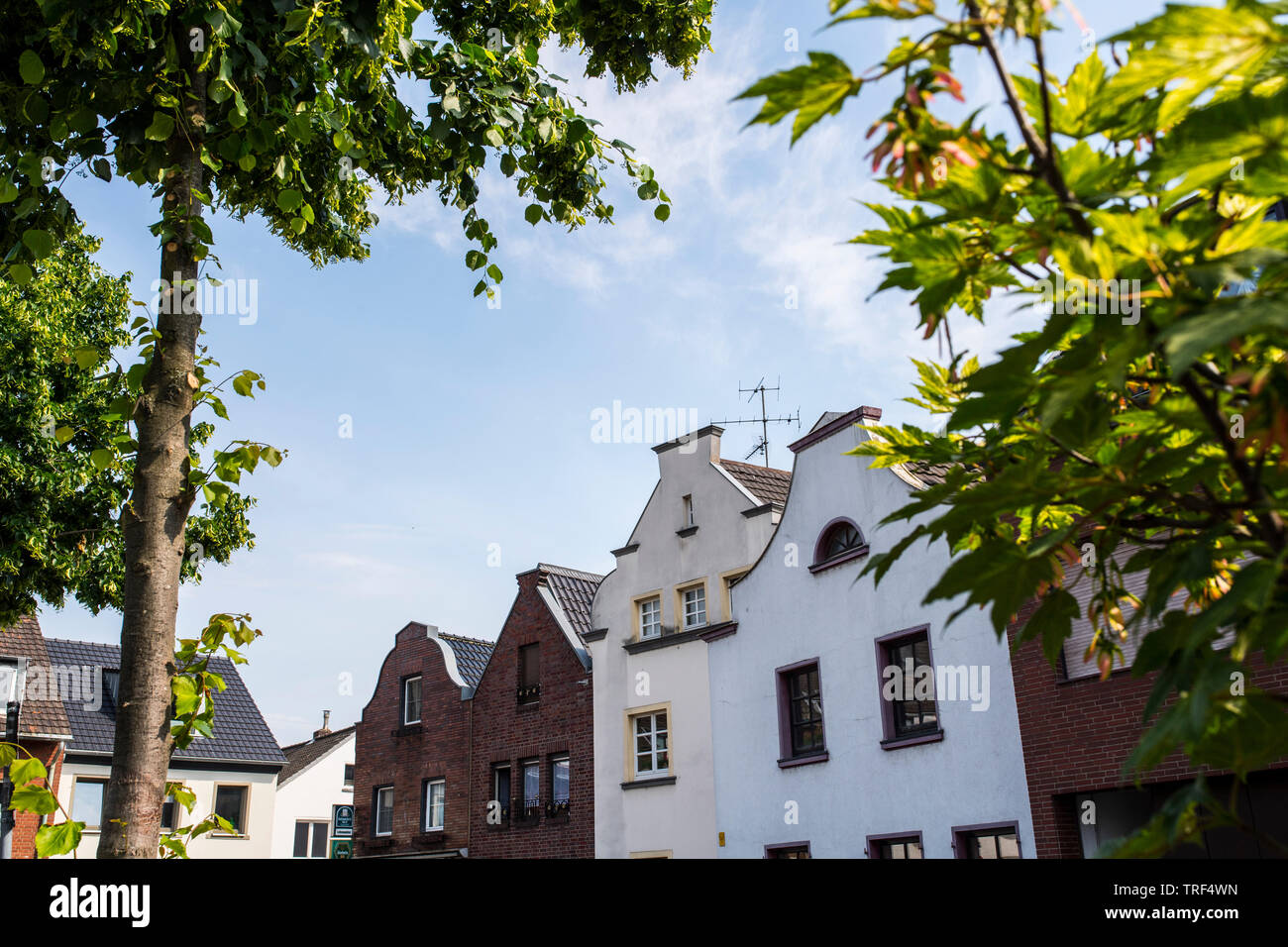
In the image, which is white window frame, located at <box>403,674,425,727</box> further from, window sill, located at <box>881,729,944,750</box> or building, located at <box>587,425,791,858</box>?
window sill, located at <box>881,729,944,750</box>

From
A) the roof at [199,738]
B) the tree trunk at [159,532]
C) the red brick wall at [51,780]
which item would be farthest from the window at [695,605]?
the tree trunk at [159,532]

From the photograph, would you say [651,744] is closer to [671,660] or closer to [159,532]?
[671,660]

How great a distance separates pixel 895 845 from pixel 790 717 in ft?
Result: 11.4

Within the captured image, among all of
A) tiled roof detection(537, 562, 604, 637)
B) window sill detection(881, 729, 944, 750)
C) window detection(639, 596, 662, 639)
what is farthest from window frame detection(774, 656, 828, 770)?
tiled roof detection(537, 562, 604, 637)

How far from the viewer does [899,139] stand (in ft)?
4.80

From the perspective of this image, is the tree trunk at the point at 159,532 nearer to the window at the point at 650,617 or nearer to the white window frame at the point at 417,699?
the window at the point at 650,617

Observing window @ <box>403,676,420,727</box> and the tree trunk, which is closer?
the tree trunk

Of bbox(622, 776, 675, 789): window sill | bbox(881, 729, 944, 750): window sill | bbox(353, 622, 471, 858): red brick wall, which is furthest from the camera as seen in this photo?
bbox(353, 622, 471, 858): red brick wall

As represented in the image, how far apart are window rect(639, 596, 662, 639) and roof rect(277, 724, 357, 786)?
2807 centimetres

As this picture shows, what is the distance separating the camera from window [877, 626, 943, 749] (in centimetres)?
1742
